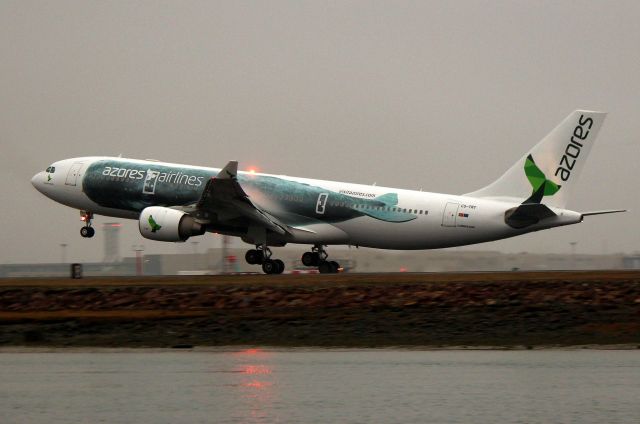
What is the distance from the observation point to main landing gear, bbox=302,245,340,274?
64.9 metres

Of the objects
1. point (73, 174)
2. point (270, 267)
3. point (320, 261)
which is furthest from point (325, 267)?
point (73, 174)

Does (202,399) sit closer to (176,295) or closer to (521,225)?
(176,295)

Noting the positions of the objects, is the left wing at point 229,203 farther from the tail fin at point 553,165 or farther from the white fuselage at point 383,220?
the tail fin at point 553,165

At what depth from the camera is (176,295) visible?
160ft

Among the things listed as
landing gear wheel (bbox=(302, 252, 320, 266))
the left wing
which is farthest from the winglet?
landing gear wheel (bbox=(302, 252, 320, 266))

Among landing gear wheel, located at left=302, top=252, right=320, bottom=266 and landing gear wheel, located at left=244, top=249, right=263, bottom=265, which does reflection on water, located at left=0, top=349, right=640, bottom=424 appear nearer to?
landing gear wheel, located at left=244, top=249, right=263, bottom=265

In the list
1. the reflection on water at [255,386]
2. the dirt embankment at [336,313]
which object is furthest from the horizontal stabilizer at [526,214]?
the reflection on water at [255,386]

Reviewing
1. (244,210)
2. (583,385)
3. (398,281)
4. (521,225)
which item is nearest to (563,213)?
(521,225)

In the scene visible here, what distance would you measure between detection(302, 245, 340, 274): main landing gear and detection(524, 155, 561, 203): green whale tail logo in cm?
1153

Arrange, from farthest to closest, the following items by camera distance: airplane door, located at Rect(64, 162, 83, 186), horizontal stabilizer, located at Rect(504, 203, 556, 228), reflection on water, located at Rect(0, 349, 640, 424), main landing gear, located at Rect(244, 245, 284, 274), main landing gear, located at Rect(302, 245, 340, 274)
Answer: airplane door, located at Rect(64, 162, 83, 186), main landing gear, located at Rect(302, 245, 340, 274), main landing gear, located at Rect(244, 245, 284, 274), horizontal stabilizer, located at Rect(504, 203, 556, 228), reflection on water, located at Rect(0, 349, 640, 424)

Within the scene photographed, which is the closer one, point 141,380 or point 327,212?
point 141,380

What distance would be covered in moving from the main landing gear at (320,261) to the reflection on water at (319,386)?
2536cm

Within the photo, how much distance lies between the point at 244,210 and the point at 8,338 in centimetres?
2056

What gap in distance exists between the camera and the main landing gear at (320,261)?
64.9 m
